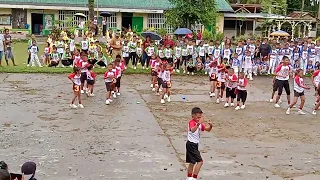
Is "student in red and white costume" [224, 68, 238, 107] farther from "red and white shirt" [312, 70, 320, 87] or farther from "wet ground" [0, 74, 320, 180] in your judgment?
"red and white shirt" [312, 70, 320, 87]

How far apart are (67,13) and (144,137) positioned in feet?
102

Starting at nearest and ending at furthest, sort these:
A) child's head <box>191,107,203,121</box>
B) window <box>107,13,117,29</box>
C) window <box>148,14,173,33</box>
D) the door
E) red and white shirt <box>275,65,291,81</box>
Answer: child's head <box>191,107,203,121</box>, red and white shirt <box>275,65,291,81</box>, window <box>107,13,117,29</box>, the door, window <box>148,14,173,33</box>

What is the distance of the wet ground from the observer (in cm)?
906

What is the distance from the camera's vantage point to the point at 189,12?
3038cm

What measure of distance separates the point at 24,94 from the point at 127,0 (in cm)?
2698

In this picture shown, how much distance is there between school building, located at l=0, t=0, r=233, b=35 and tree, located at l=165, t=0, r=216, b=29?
645cm

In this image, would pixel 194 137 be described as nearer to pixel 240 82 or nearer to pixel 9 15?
pixel 240 82

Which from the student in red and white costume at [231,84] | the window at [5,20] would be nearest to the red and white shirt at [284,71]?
the student in red and white costume at [231,84]

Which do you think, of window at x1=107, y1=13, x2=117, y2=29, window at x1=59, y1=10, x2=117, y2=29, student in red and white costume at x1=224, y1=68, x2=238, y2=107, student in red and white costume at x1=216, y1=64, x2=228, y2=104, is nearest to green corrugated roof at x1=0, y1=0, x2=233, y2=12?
window at x1=59, y1=10, x2=117, y2=29

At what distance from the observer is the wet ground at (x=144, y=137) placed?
9.06m

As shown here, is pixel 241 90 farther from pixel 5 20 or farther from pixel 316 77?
pixel 5 20

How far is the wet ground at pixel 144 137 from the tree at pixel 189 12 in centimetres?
1395

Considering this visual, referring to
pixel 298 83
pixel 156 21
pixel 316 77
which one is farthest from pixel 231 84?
pixel 156 21

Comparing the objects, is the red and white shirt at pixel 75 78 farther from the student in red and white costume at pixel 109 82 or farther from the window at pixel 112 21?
the window at pixel 112 21
